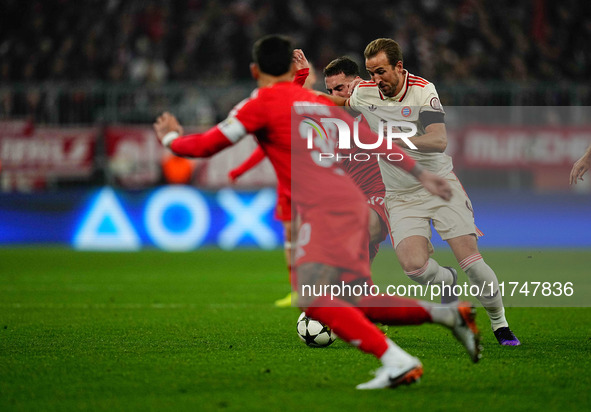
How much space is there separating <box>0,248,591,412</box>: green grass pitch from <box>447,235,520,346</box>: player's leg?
0.25 metres

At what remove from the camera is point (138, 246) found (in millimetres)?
16344

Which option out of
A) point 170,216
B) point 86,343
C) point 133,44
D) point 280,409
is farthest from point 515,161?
point 280,409

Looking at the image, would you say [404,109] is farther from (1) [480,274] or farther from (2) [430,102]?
(1) [480,274]

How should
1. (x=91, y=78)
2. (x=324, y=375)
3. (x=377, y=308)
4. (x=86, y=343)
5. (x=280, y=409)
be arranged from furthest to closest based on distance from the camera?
(x=91, y=78) → (x=86, y=343) → (x=324, y=375) → (x=377, y=308) → (x=280, y=409)

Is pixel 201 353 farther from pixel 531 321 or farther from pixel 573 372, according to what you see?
pixel 531 321

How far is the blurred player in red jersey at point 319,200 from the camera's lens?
4605mm

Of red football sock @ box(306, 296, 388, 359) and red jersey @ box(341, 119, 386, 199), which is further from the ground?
red jersey @ box(341, 119, 386, 199)

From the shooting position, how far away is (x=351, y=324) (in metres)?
4.52

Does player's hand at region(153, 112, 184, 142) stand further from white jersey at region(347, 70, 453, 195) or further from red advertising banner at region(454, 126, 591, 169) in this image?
red advertising banner at region(454, 126, 591, 169)

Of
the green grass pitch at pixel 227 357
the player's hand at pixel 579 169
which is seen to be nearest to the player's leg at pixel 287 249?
the green grass pitch at pixel 227 357

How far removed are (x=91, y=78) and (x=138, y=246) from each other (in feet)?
13.4

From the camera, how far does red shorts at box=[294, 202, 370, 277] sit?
15.1 feet

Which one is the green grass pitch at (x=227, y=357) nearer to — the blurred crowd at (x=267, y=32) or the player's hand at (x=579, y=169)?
the player's hand at (x=579, y=169)

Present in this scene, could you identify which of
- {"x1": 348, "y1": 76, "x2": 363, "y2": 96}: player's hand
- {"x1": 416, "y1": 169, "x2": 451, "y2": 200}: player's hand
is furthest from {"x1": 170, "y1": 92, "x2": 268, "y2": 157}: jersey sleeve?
{"x1": 348, "y1": 76, "x2": 363, "y2": 96}: player's hand
